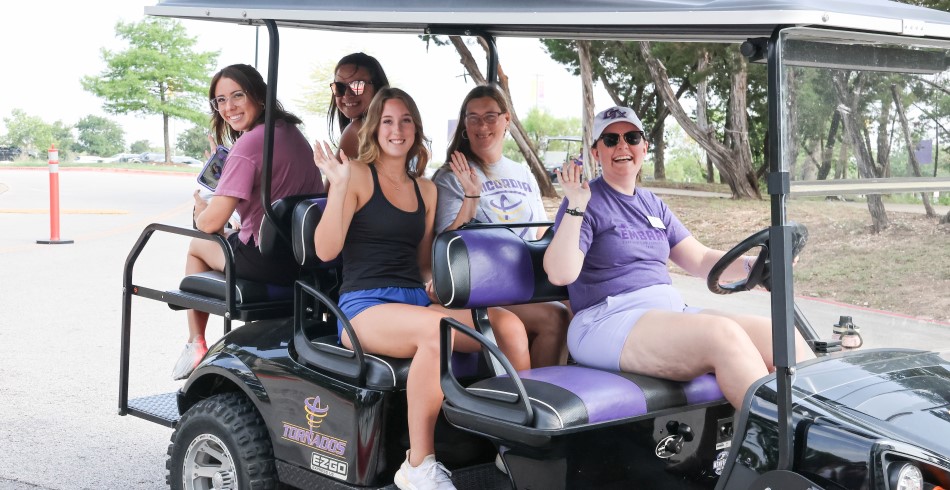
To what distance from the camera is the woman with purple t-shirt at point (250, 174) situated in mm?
3871

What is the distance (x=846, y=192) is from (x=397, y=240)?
4.94ft

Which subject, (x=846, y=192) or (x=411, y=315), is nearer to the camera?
(x=846, y=192)

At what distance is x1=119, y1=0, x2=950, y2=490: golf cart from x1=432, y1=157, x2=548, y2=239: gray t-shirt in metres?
0.44

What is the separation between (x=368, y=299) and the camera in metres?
3.36

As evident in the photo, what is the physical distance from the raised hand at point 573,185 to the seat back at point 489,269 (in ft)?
1.09

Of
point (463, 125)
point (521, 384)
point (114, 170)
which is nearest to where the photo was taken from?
point (521, 384)

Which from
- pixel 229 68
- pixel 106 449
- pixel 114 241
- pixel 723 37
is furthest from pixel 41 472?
pixel 114 241

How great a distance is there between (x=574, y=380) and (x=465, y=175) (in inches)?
42.9

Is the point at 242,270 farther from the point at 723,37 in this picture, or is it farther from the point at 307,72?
the point at 723,37

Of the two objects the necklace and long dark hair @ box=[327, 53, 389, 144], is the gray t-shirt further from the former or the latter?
long dark hair @ box=[327, 53, 389, 144]

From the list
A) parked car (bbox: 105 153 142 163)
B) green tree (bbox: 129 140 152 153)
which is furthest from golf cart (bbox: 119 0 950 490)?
green tree (bbox: 129 140 152 153)

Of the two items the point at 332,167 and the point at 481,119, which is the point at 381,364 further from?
the point at 481,119

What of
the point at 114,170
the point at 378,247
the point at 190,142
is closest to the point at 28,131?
the point at 190,142

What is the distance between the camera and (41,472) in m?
4.34
